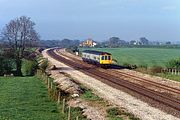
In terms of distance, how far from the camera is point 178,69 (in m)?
53.4

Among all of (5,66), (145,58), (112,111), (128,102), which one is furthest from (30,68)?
(145,58)

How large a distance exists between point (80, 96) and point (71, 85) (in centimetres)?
507

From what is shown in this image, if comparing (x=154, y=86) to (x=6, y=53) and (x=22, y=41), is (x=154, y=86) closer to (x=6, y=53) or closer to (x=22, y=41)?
(x=6, y=53)

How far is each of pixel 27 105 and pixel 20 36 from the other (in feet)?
144

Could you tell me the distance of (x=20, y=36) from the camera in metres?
69.0

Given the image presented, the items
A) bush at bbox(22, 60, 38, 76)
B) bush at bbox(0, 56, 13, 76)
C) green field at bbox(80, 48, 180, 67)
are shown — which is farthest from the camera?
green field at bbox(80, 48, 180, 67)

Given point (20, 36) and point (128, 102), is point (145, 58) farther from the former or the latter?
point (128, 102)

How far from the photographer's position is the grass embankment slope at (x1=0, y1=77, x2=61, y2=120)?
22.4 meters

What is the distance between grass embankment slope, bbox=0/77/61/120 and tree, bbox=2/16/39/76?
31810 mm

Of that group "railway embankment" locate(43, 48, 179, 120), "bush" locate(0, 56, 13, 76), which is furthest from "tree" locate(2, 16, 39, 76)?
"railway embankment" locate(43, 48, 179, 120)

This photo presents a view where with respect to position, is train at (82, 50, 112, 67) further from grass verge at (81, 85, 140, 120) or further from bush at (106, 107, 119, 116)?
bush at (106, 107, 119, 116)

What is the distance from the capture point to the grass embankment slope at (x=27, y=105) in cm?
2241

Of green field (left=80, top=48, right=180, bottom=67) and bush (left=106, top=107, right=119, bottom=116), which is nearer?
bush (left=106, top=107, right=119, bottom=116)

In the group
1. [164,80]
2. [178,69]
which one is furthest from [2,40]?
[164,80]
